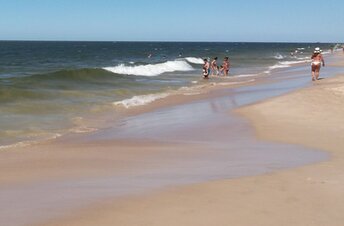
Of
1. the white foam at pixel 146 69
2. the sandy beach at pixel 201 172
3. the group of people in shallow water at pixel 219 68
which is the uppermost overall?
the sandy beach at pixel 201 172

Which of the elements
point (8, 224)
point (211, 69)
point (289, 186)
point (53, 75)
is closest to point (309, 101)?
point (289, 186)

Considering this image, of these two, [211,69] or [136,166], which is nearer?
[136,166]

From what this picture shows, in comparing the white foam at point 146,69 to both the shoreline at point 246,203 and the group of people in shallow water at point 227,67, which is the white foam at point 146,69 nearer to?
the group of people in shallow water at point 227,67

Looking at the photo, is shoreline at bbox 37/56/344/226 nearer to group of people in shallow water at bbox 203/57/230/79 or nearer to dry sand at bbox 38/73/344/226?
dry sand at bbox 38/73/344/226

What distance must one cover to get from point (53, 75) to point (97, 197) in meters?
24.1

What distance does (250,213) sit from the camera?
190 inches

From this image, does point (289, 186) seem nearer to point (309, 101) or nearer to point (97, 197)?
point (97, 197)

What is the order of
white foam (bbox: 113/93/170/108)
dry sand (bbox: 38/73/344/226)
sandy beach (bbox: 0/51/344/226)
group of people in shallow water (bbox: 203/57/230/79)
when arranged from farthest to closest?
group of people in shallow water (bbox: 203/57/230/79) < white foam (bbox: 113/93/170/108) < sandy beach (bbox: 0/51/344/226) < dry sand (bbox: 38/73/344/226)

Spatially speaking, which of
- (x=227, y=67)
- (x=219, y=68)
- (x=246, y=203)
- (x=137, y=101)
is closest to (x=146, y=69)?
(x=219, y=68)

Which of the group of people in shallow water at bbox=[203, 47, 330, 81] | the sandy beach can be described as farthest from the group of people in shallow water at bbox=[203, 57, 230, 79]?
the sandy beach

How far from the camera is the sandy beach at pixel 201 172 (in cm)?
482

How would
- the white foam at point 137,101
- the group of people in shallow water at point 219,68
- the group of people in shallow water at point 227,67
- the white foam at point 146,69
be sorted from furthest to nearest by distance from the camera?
the white foam at point 146,69, the group of people in shallow water at point 219,68, the group of people in shallow water at point 227,67, the white foam at point 137,101

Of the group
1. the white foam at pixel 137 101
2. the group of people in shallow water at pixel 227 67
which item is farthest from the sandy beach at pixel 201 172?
the group of people in shallow water at pixel 227 67

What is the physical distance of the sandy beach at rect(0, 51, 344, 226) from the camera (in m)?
4.82
